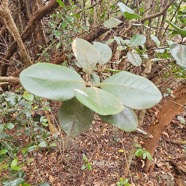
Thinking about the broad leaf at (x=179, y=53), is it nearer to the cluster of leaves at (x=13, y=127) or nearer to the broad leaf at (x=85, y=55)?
the broad leaf at (x=85, y=55)

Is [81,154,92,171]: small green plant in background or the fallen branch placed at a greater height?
the fallen branch

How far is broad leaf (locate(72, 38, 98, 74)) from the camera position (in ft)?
0.95

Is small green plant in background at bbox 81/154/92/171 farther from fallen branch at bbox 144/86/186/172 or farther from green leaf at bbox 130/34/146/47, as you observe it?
green leaf at bbox 130/34/146/47

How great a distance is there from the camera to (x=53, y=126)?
1292 millimetres

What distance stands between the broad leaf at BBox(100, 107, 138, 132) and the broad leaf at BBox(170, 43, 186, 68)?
139mm

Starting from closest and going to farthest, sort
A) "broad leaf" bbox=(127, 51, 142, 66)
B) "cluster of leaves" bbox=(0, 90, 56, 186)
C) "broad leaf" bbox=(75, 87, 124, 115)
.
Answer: "broad leaf" bbox=(75, 87, 124, 115) → "broad leaf" bbox=(127, 51, 142, 66) → "cluster of leaves" bbox=(0, 90, 56, 186)

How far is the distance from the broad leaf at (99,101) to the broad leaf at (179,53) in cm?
18

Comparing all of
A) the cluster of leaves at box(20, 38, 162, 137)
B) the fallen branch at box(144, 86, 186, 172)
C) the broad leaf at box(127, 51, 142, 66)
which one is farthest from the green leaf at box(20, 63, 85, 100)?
Answer: the fallen branch at box(144, 86, 186, 172)

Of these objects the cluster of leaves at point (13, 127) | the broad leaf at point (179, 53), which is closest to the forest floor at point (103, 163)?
the cluster of leaves at point (13, 127)

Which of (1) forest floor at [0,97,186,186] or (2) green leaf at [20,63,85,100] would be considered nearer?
(2) green leaf at [20,63,85,100]

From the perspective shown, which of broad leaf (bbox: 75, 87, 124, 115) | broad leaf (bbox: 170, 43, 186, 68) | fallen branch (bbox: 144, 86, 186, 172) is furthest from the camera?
fallen branch (bbox: 144, 86, 186, 172)

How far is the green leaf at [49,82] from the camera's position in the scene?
0.21 m

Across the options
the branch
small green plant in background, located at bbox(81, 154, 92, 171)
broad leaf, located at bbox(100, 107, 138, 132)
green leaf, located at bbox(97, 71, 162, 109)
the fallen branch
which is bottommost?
small green plant in background, located at bbox(81, 154, 92, 171)

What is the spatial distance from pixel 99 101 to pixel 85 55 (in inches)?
4.3
